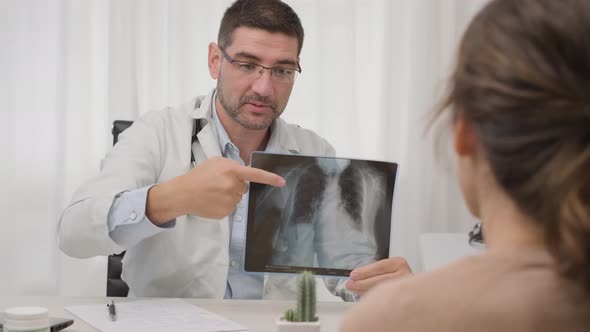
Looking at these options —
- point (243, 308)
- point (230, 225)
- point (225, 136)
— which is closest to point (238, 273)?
point (230, 225)

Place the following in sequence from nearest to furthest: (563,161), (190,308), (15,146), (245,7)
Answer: (563,161) < (190,308) < (245,7) < (15,146)

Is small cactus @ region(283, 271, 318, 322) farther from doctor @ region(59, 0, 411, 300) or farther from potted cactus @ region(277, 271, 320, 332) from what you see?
doctor @ region(59, 0, 411, 300)

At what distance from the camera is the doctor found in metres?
1.61

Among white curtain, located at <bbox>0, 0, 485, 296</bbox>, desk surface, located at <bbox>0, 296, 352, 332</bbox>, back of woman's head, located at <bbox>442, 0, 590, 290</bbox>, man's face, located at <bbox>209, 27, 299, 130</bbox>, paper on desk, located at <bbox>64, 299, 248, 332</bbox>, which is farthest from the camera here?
white curtain, located at <bbox>0, 0, 485, 296</bbox>

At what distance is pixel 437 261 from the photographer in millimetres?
2203

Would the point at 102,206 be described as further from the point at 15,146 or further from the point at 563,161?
the point at 15,146

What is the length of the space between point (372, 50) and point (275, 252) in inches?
69.6

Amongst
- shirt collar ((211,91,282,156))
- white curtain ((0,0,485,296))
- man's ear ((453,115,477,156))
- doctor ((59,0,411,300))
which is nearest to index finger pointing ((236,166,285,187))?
doctor ((59,0,411,300))

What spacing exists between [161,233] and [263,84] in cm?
50

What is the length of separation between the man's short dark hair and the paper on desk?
2.66 feet

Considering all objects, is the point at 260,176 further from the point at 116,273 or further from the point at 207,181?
the point at 116,273

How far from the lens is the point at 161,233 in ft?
6.13

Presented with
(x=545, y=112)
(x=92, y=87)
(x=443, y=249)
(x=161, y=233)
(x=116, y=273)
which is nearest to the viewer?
(x=545, y=112)

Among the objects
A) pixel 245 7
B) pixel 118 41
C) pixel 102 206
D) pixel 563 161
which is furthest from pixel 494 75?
pixel 118 41
